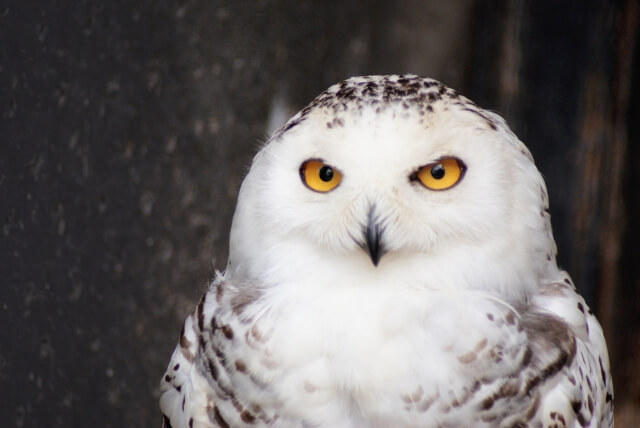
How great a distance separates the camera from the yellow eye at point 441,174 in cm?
148

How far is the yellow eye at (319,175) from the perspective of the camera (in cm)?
150

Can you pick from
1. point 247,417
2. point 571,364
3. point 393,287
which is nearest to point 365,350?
point 393,287

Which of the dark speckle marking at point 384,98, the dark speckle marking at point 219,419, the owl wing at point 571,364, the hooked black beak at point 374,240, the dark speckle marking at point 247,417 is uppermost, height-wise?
the dark speckle marking at point 384,98

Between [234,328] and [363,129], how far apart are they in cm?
40

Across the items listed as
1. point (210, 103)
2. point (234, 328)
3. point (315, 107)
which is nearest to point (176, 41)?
point (210, 103)

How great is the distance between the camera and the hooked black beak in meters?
1.48

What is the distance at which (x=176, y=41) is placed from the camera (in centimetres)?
219

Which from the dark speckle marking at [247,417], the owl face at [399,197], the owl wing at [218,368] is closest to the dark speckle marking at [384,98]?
the owl face at [399,197]

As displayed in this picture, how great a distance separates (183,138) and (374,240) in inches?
36.1

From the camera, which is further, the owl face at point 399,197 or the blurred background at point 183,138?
the blurred background at point 183,138

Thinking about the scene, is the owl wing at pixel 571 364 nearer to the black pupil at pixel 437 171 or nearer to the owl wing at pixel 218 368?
the black pupil at pixel 437 171

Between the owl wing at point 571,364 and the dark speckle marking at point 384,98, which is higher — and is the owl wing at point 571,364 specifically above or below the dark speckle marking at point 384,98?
below

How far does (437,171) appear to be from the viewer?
4.86 ft

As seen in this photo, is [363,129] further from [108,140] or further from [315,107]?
[108,140]
